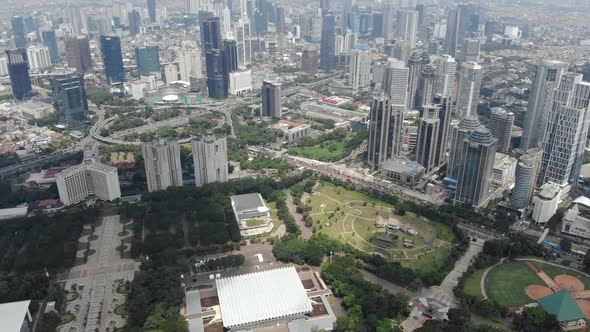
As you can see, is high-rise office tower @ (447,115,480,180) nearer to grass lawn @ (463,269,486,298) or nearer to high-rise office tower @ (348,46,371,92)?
grass lawn @ (463,269,486,298)

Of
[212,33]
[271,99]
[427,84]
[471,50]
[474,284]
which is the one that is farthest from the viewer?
[471,50]

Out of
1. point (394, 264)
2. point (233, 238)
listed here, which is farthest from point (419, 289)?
point (233, 238)

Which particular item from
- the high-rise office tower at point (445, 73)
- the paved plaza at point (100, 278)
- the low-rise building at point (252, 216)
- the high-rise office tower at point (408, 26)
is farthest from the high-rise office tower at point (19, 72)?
the high-rise office tower at point (408, 26)

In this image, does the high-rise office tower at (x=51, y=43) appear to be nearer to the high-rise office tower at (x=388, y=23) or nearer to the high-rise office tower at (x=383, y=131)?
the high-rise office tower at (x=388, y=23)

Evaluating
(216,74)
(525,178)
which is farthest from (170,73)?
(525,178)

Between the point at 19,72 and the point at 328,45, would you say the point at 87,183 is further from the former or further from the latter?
the point at 328,45

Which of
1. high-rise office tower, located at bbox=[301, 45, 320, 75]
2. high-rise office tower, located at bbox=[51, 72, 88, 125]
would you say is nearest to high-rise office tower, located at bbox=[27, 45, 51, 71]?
high-rise office tower, located at bbox=[51, 72, 88, 125]

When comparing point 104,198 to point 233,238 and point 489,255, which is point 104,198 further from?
point 489,255
